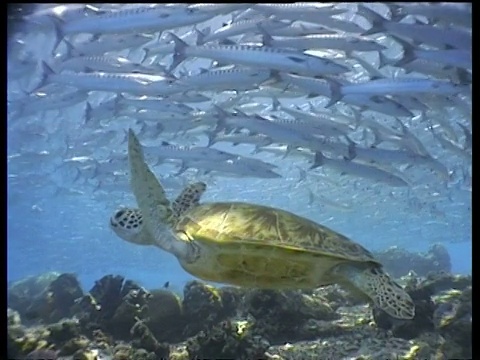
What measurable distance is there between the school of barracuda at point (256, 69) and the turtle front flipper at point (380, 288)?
308cm

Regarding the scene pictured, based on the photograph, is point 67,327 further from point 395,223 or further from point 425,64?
point 395,223

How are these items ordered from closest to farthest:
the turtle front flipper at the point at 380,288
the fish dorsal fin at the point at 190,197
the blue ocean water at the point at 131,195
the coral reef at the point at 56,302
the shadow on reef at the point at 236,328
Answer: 1. the turtle front flipper at the point at 380,288
2. the shadow on reef at the point at 236,328
3. the fish dorsal fin at the point at 190,197
4. the coral reef at the point at 56,302
5. the blue ocean water at the point at 131,195

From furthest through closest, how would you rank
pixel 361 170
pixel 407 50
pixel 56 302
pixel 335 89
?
pixel 361 170 → pixel 56 302 → pixel 335 89 → pixel 407 50

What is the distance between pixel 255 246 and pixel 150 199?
1.10 m

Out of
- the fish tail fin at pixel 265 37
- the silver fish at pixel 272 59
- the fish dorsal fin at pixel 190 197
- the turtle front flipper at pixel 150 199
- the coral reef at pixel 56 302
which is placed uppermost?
the fish tail fin at pixel 265 37

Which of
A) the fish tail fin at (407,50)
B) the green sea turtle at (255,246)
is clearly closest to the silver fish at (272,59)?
the fish tail fin at (407,50)

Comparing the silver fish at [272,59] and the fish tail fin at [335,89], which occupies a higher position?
the silver fish at [272,59]

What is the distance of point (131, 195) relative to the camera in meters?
19.2

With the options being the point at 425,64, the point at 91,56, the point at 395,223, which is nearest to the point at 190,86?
the point at 91,56

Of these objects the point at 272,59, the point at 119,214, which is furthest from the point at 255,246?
the point at 272,59

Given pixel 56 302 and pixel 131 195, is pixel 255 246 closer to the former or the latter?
pixel 56 302

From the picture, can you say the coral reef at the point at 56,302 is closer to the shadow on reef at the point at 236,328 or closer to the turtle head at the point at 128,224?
the shadow on reef at the point at 236,328

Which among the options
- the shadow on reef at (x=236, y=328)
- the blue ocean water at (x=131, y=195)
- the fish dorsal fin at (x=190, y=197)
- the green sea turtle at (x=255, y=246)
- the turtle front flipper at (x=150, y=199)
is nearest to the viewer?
the green sea turtle at (x=255, y=246)

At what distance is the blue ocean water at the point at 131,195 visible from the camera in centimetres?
1281
